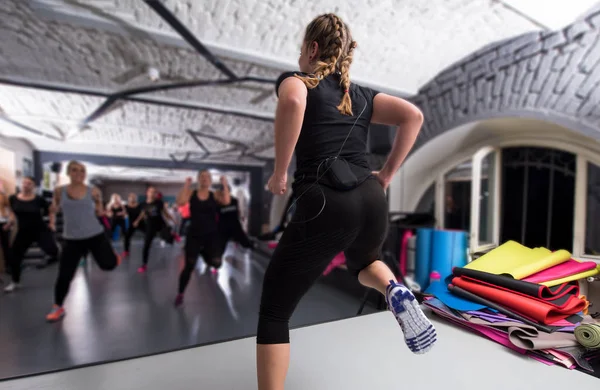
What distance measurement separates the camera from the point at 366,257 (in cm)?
78

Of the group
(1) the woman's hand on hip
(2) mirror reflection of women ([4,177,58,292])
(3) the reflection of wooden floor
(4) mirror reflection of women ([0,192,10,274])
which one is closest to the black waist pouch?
(1) the woman's hand on hip

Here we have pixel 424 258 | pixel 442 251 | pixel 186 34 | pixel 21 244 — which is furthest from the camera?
pixel 21 244

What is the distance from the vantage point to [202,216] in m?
2.50

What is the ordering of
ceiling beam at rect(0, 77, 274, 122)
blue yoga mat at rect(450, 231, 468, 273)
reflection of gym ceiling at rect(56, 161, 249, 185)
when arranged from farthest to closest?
1. reflection of gym ceiling at rect(56, 161, 249, 185)
2. ceiling beam at rect(0, 77, 274, 122)
3. blue yoga mat at rect(450, 231, 468, 273)

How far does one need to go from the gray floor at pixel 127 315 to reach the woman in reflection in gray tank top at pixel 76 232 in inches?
12.7

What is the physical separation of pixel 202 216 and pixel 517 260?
2.33m

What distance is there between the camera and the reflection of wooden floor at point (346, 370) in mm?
716

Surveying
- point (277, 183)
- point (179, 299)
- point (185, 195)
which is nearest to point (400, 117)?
point (277, 183)

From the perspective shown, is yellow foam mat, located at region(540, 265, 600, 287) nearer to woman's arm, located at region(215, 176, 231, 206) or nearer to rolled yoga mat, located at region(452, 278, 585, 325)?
rolled yoga mat, located at region(452, 278, 585, 325)

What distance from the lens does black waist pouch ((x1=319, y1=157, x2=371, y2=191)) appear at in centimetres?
66

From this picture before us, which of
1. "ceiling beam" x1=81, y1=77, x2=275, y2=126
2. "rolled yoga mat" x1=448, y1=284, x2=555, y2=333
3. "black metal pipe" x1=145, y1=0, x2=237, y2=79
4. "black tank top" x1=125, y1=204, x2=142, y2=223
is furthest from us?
"black tank top" x1=125, y1=204, x2=142, y2=223

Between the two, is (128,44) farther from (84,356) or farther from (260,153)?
(260,153)

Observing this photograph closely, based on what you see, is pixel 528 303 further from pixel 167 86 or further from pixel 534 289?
pixel 167 86

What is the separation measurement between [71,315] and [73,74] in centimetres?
233
